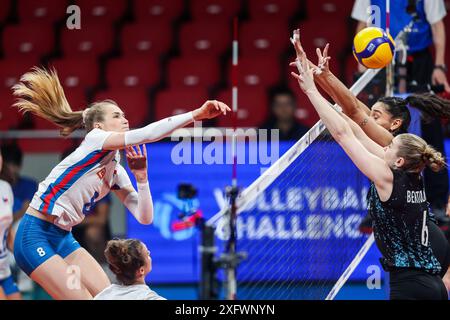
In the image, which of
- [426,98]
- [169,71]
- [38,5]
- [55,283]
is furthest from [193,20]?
[55,283]

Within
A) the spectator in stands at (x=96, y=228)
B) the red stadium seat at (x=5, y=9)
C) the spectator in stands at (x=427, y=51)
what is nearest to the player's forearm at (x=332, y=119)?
the spectator in stands at (x=427, y=51)

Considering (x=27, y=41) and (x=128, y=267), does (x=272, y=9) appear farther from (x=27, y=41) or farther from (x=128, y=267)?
(x=128, y=267)

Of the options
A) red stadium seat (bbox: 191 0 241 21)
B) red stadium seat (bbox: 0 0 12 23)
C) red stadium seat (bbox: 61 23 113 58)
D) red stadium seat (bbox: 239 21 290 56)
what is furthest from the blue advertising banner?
red stadium seat (bbox: 0 0 12 23)

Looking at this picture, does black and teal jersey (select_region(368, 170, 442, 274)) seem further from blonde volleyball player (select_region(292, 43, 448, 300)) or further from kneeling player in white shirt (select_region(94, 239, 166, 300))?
kneeling player in white shirt (select_region(94, 239, 166, 300))

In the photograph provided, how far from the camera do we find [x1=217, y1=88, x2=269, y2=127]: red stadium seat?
947 centimetres

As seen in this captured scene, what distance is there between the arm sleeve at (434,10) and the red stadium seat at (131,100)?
134 inches

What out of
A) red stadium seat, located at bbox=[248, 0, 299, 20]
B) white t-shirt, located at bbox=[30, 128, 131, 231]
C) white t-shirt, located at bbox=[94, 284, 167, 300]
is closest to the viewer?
white t-shirt, located at bbox=[94, 284, 167, 300]

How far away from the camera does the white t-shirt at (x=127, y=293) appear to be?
4.82 m

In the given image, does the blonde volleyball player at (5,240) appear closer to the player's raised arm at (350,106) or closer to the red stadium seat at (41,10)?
the player's raised arm at (350,106)

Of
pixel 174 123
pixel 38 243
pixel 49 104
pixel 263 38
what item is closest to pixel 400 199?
pixel 174 123

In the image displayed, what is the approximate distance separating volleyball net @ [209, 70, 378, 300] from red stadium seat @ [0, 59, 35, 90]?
339 centimetres

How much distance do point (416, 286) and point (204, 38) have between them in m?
6.29

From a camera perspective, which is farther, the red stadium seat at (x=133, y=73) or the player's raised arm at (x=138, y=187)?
the red stadium seat at (x=133, y=73)

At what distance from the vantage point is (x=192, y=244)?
28.9 feet
